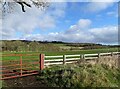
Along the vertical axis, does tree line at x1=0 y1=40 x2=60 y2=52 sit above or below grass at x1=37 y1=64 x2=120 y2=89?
above

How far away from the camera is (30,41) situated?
73.8m

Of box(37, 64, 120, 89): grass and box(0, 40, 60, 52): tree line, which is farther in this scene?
box(0, 40, 60, 52): tree line

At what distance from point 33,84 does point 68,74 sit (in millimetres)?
2078

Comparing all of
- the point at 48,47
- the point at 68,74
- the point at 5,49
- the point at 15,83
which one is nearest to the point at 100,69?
the point at 68,74

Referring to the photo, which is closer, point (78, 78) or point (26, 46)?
point (78, 78)

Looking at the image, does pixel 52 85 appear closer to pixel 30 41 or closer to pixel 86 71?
pixel 86 71

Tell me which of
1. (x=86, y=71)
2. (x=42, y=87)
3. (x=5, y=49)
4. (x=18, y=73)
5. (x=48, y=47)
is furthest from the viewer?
(x=48, y=47)

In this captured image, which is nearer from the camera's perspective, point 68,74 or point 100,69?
point 68,74

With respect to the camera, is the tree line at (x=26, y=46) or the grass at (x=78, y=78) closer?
the grass at (x=78, y=78)

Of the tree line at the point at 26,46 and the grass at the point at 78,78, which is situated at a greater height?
the tree line at the point at 26,46

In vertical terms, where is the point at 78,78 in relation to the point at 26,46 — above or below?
below

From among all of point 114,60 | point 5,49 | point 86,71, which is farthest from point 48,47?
point 86,71

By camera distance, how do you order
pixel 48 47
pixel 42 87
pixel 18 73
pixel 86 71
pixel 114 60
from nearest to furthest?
pixel 42 87
pixel 86 71
pixel 18 73
pixel 114 60
pixel 48 47

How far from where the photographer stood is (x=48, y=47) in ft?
232
